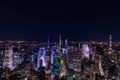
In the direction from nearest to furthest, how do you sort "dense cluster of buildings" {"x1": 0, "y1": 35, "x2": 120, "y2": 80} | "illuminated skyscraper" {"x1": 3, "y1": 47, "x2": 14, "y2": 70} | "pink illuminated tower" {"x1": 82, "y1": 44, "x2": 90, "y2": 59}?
"dense cluster of buildings" {"x1": 0, "y1": 35, "x2": 120, "y2": 80}, "illuminated skyscraper" {"x1": 3, "y1": 47, "x2": 14, "y2": 70}, "pink illuminated tower" {"x1": 82, "y1": 44, "x2": 90, "y2": 59}

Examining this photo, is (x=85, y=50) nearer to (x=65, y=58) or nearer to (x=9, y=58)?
(x=65, y=58)

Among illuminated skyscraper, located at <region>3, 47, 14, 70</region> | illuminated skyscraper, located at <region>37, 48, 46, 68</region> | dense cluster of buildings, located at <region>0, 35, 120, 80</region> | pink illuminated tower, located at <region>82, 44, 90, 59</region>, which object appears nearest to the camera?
dense cluster of buildings, located at <region>0, 35, 120, 80</region>

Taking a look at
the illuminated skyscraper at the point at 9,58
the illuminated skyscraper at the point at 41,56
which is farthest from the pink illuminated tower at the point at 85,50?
the illuminated skyscraper at the point at 9,58

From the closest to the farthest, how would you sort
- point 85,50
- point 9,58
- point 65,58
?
point 9,58 < point 85,50 < point 65,58

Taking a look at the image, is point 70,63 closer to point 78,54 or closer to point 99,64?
point 78,54

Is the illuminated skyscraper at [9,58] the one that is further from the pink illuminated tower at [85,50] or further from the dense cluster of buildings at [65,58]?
the pink illuminated tower at [85,50]

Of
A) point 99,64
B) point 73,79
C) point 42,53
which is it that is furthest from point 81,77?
point 42,53

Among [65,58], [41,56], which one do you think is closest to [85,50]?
[65,58]

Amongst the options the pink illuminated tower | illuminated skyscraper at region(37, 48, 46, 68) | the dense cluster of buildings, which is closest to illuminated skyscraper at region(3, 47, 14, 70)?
the dense cluster of buildings

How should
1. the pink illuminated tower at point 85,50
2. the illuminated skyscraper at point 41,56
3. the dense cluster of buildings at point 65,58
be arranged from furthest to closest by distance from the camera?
1. the pink illuminated tower at point 85,50
2. the illuminated skyscraper at point 41,56
3. the dense cluster of buildings at point 65,58

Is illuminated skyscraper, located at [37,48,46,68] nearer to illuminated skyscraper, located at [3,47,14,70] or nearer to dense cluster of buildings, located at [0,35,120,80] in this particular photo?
dense cluster of buildings, located at [0,35,120,80]

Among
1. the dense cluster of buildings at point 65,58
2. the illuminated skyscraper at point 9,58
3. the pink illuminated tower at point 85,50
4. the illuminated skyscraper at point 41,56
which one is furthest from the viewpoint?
the pink illuminated tower at point 85,50
